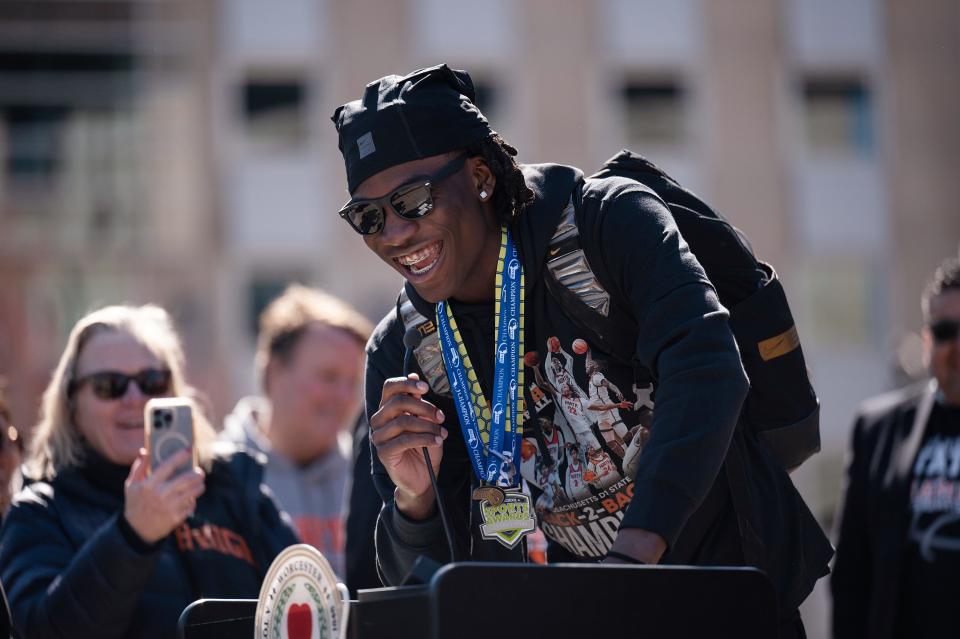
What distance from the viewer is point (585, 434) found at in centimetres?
283

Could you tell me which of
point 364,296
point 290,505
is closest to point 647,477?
point 290,505

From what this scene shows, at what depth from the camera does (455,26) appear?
20.8 m

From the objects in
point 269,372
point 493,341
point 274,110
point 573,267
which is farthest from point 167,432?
point 274,110

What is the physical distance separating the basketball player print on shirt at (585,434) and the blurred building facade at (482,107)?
648 inches

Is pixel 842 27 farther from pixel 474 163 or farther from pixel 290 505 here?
pixel 474 163

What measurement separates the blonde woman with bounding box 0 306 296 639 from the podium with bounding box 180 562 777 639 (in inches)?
65.6

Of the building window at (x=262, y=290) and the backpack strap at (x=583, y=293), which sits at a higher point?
the backpack strap at (x=583, y=293)

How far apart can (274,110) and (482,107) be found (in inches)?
124

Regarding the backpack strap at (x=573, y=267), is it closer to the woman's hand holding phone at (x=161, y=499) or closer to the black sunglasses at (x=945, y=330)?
the woman's hand holding phone at (x=161, y=499)

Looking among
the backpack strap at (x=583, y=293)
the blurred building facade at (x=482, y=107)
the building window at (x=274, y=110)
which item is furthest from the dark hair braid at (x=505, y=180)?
the building window at (x=274, y=110)

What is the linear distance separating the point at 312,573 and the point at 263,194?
18.4 meters

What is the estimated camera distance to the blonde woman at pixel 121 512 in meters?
3.69

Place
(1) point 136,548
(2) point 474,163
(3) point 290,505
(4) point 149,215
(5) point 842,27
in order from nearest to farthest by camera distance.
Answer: (2) point 474,163 < (1) point 136,548 < (3) point 290,505 < (4) point 149,215 < (5) point 842,27

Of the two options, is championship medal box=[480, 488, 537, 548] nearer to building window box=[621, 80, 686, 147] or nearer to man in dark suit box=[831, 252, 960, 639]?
man in dark suit box=[831, 252, 960, 639]
